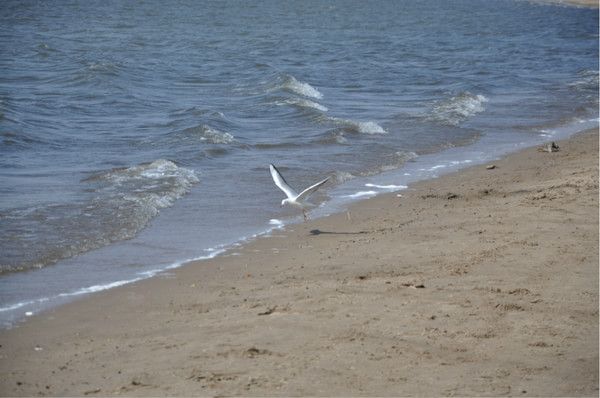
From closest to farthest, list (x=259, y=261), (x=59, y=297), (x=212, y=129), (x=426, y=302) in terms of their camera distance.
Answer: (x=426, y=302), (x=59, y=297), (x=259, y=261), (x=212, y=129)

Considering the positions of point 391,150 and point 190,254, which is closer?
point 190,254

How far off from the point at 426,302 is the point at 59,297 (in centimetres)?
308

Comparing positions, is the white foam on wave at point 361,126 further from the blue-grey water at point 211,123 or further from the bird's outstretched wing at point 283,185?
the bird's outstretched wing at point 283,185

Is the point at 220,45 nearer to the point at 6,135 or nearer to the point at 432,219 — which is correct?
the point at 6,135

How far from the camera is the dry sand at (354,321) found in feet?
19.9

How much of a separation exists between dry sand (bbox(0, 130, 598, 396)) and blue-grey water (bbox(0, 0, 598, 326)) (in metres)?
0.71

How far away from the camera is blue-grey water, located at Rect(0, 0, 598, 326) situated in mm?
10031

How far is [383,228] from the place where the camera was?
10414mm

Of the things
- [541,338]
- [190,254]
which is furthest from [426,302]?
[190,254]

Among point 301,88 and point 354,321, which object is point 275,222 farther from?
point 301,88

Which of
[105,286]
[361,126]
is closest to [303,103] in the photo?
[361,126]

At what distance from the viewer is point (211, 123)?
1752 cm

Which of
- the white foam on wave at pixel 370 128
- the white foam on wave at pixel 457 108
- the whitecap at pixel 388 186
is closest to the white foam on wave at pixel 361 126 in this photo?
the white foam on wave at pixel 370 128

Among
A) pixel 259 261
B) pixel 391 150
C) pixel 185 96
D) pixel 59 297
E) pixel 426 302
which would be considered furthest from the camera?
pixel 185 96
